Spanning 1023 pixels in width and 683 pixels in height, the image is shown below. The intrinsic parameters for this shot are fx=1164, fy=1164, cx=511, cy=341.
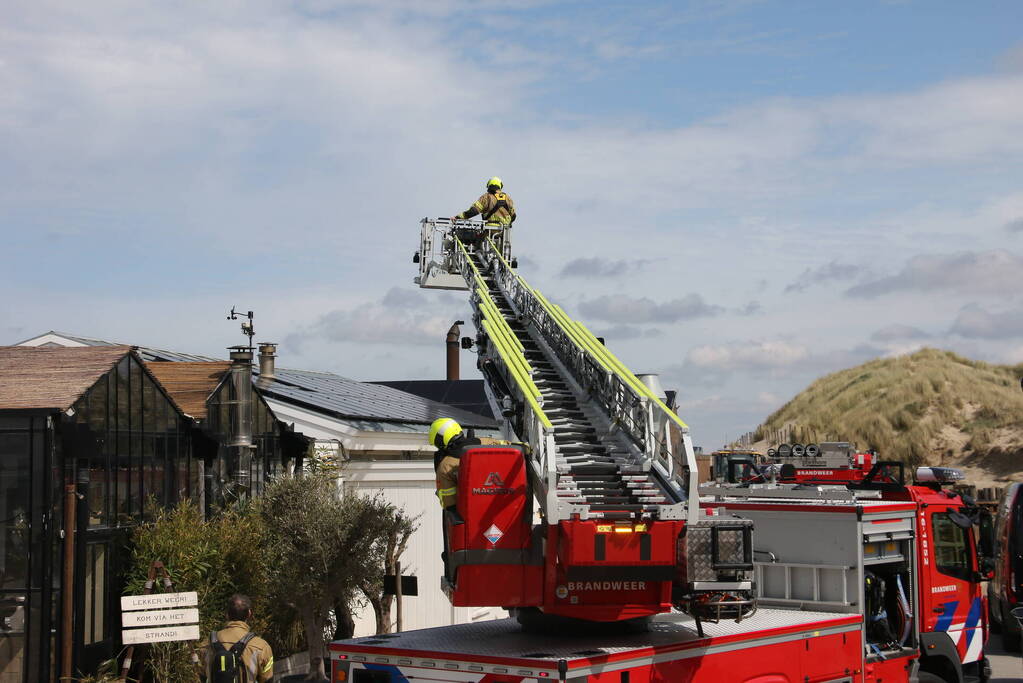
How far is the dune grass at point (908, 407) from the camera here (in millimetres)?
55625

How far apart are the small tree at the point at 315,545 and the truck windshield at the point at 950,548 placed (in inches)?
328

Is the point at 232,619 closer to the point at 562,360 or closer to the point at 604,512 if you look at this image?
the point at 604,512

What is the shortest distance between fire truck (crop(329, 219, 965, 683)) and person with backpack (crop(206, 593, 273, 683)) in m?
0.65

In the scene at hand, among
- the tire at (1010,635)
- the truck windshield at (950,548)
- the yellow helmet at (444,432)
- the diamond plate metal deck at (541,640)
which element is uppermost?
the yellow helmet at (444,432)

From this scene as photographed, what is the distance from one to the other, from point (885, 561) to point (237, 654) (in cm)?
677

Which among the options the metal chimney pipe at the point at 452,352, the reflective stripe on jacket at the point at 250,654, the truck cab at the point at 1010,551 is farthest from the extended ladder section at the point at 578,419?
the metal chimney pipe at the point at 452,352

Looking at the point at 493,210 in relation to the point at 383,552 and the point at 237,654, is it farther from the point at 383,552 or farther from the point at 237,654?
the point at 237,654

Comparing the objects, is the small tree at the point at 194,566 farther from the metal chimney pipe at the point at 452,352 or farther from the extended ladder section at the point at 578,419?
the metal chimney pipe at the point at 452,352

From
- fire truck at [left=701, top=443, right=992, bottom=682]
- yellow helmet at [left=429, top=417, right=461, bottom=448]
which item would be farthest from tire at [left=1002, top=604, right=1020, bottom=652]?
yellow helmet at [left=429, top=417, right=461, bottom=448]

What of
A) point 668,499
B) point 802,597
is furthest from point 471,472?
point 802,597

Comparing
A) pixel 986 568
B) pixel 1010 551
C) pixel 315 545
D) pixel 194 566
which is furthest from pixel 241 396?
pixel 1010 551

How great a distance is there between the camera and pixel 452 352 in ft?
155

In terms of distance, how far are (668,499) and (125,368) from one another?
28.1 ft

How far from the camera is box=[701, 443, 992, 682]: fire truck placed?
12070 mm
